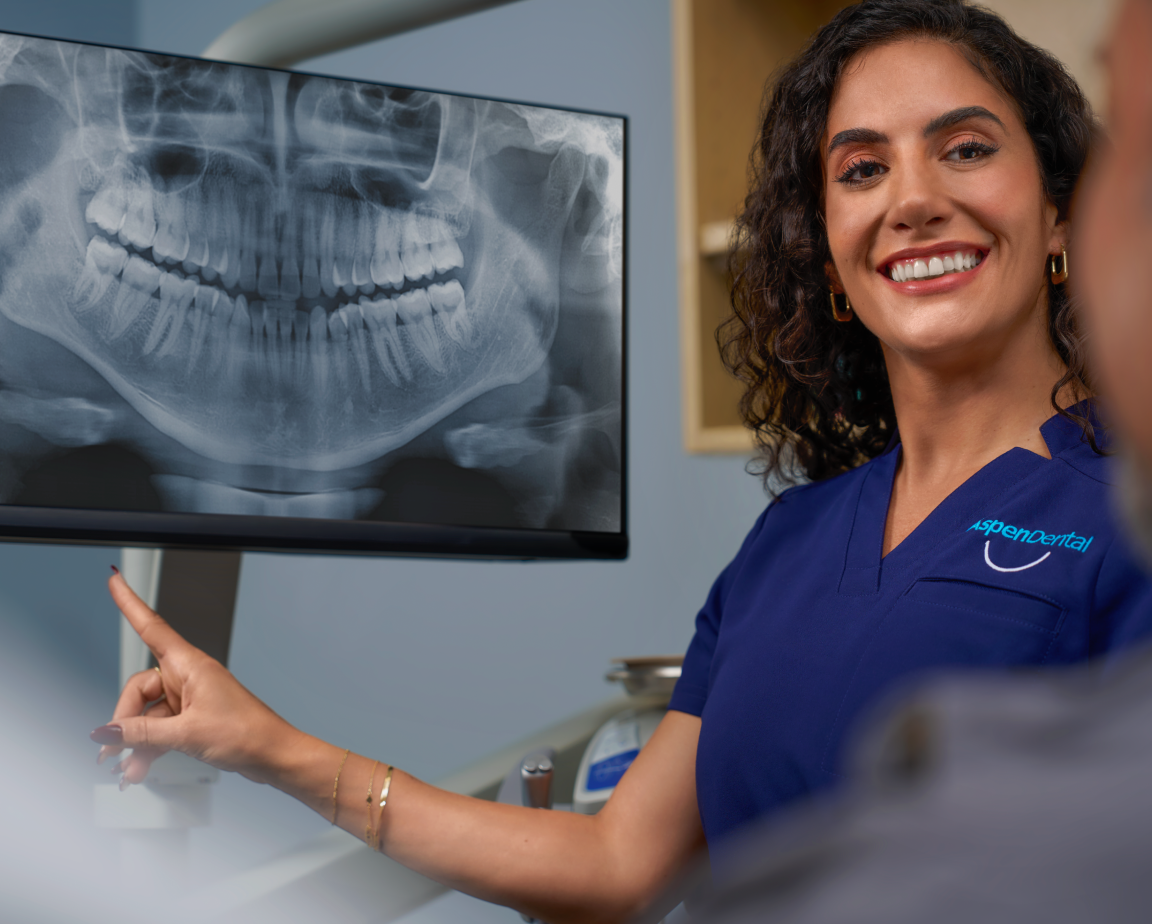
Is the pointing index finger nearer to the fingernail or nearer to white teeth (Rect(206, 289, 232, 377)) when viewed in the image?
the fingernail

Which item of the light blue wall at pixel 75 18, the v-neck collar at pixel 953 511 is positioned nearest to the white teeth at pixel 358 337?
the v-neck collar at pixel 953 511

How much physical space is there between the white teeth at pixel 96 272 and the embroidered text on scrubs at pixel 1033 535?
687mm

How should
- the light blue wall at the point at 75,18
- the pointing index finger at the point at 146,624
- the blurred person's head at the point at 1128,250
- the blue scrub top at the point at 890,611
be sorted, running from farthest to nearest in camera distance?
1. the light blue wall at the point at 75,18
2. the pointing index finger at the point at 146,624
3. the blue scrub top at the point at 890,611
4. the blurred person's head at the point at 1128,250

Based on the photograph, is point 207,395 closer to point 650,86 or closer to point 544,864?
point 544,864

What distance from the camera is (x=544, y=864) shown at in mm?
866

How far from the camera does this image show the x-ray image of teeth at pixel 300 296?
31.5 inches

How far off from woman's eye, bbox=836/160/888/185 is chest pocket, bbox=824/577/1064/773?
378mm

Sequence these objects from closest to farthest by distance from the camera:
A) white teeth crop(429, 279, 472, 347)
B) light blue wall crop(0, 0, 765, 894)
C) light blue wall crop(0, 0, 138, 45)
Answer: white teeth crop(429, 279, 472, 347) < light blue wall crop(0, 0, 765, 894) < light blue wall crop(0, 0, 138, 45)

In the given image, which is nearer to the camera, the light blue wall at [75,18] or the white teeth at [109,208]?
the white teeth at [109,208]

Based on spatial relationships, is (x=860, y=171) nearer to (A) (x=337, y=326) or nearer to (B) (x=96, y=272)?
(A) (x=337, y=326)

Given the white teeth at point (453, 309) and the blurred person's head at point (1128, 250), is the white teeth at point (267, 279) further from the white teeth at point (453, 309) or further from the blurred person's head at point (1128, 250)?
the blurred person's head at point (1128, 250)

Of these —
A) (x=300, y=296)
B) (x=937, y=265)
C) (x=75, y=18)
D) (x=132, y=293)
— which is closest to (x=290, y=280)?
(x=300, y=296)

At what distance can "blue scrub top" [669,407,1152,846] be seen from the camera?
2.35 ft

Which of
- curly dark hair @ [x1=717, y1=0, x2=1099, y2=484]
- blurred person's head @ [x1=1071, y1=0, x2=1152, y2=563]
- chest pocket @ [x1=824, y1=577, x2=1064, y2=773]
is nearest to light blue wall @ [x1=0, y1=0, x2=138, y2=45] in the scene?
curly dark hair @ [x1=717, y1=0, x2=1099, y2=484]
